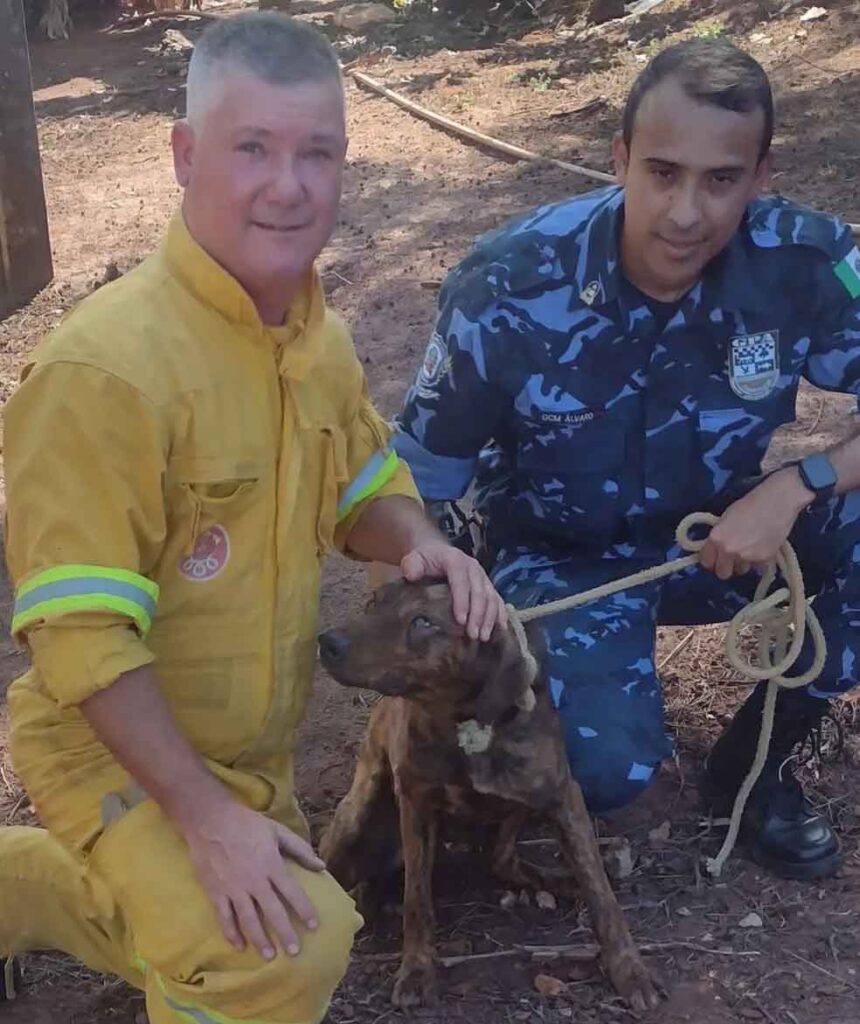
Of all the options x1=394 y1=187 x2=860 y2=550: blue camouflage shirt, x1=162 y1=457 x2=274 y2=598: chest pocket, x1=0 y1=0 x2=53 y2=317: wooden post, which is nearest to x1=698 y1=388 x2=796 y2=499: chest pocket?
x1=394 y1=187 x2=860 y2=550: blue camouflage shirt

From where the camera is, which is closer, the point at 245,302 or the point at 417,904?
the point at 245,302

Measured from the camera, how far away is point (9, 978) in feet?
9.95

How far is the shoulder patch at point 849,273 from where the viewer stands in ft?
11.0

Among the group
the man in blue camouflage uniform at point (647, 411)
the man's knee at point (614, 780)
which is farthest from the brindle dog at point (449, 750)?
the man in blue camouflage uniform at point (647, 411)

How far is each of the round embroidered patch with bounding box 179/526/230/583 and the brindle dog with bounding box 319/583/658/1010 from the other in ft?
1.21

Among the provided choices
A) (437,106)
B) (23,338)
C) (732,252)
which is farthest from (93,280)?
(732,252)

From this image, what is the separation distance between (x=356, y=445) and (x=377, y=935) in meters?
1.26

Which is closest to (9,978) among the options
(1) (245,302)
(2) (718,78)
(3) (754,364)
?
(1) (245,302)

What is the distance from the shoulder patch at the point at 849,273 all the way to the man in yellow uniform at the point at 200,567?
4.14 ft

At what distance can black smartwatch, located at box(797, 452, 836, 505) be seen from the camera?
10.7ft

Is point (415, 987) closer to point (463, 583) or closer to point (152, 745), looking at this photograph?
point (463, 583)

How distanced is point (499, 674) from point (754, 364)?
1.10m

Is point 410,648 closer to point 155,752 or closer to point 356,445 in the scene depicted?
point 356,445

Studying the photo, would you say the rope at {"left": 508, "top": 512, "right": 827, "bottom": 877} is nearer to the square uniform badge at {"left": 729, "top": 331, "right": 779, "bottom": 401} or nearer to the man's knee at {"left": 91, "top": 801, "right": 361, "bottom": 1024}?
the square uniform badge at {"left": 729, "top": 331, "right": 779, "bottom": 401}
